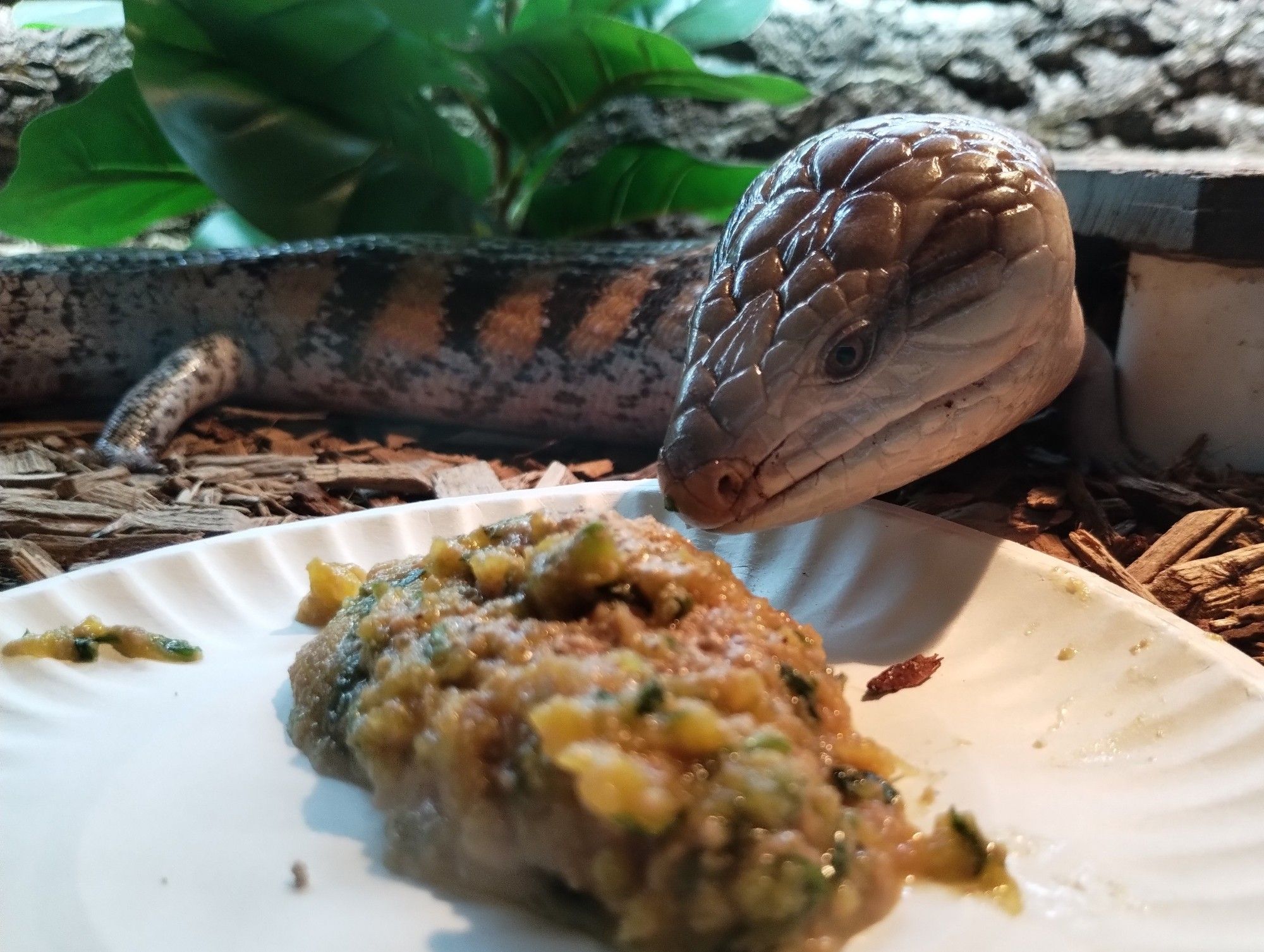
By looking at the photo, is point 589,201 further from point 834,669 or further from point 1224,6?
point 834,669

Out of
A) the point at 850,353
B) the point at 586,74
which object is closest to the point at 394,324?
the point at 586,74

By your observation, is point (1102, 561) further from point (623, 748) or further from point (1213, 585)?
point (623, 748)

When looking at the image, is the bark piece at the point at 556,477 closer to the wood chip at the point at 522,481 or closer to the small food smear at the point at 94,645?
the wood chip at the point at 522,481

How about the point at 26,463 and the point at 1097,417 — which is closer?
the point at 1097,417

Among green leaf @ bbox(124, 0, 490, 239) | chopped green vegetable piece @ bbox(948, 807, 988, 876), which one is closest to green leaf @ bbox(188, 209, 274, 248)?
green leaf @ bbox(124, 0, 490, 239)

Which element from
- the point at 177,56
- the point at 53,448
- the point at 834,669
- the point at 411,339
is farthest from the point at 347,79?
the point at 834,669
